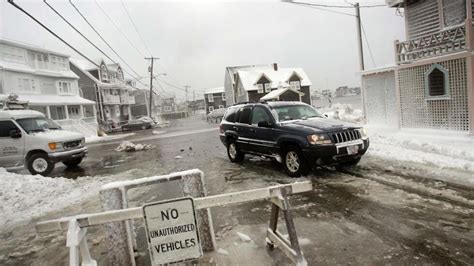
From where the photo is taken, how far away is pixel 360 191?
20.2 ft

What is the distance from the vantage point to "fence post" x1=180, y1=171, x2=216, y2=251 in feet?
13.1

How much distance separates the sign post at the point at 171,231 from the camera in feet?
9.80

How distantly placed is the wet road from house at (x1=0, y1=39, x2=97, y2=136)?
28428mm

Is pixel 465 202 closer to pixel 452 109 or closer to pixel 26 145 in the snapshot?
pixel 452 109

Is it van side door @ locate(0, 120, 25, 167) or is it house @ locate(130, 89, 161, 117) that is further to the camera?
house @ locate(130, 89, 161, 117)

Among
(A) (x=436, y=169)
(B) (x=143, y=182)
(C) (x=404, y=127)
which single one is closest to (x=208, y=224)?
(B) (x=143, y=182)

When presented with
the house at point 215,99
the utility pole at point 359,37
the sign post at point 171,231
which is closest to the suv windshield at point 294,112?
the sign post at point 171,231

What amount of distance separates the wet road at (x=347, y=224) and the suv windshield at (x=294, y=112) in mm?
1680

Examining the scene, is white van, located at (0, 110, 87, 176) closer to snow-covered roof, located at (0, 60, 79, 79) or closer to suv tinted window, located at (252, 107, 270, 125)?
suv tinted window, located at (252, 107, 270, 125)

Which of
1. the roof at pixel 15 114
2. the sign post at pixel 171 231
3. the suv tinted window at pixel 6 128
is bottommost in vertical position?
the sign post at pixel 171 231

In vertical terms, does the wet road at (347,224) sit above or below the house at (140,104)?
below

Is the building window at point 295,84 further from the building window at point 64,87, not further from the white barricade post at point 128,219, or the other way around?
the white barricade post at point 128,219

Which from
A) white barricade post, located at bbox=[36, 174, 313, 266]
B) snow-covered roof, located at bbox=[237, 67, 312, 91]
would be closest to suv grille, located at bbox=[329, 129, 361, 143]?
white barricade post, located at bbox=[36, 174, 313, 266]

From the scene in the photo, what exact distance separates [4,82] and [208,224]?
106ft
